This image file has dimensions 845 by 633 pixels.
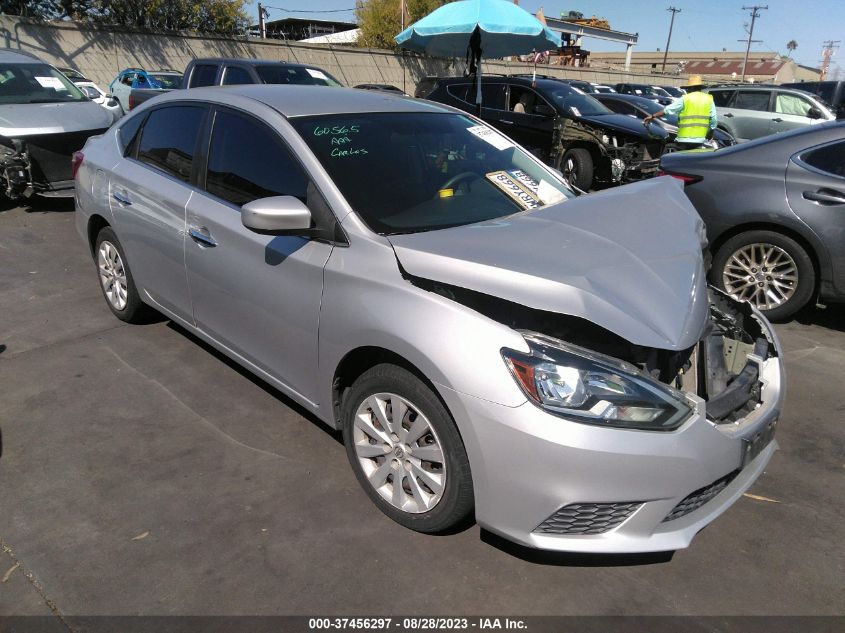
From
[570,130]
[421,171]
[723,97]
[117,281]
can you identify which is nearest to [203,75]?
[570,130]

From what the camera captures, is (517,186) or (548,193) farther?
(548,193)

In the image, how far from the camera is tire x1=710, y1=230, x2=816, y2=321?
4.65 m

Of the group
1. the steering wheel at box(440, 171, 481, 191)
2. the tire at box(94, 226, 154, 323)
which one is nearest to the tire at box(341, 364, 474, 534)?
the steering wheel at box(440, 171, 481, 191)

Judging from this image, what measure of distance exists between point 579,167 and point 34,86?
310 inches

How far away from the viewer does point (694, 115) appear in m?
8.05

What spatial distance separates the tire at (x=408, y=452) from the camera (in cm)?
233

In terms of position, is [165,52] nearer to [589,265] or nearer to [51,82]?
[51,82]

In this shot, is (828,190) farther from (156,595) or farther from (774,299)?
(156,595)

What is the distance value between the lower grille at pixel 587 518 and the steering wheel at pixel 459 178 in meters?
1.65

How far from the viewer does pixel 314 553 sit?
250 cm

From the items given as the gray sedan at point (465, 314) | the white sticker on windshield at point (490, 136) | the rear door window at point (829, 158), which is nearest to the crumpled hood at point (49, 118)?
the gray sedan at point (465, 314)

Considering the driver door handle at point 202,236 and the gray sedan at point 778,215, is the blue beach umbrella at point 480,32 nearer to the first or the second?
the gray sedan at point 778,215

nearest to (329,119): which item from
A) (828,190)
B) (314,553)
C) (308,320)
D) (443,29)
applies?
(308,320)

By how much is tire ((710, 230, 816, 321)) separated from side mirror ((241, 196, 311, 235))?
3690mm
